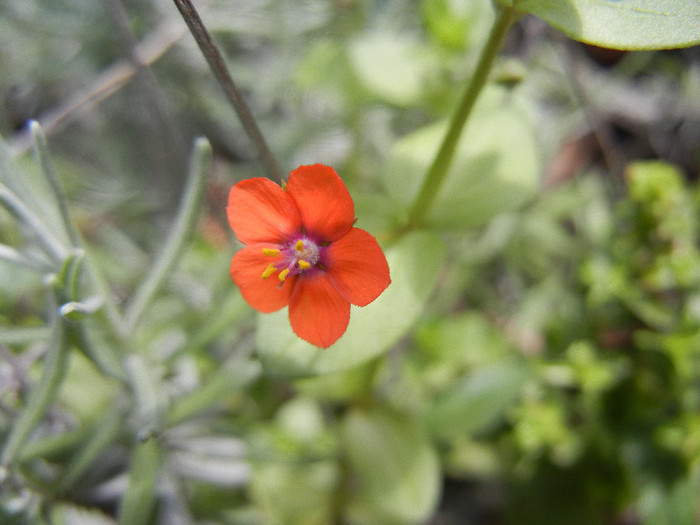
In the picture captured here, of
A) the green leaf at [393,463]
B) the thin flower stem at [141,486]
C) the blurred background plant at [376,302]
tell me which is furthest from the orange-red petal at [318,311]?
the green leaf at [393,463]

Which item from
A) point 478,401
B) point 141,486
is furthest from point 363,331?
point 478,401

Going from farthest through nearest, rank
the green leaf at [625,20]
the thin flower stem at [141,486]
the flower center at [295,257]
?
the thin flower stem at [141,486]
the flower center at [295,257]
the green leaf at [625,20]

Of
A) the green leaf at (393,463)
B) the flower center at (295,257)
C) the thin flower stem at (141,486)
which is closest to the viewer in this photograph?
the flower center at (295,257)

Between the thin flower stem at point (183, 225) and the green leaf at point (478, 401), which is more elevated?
the thin flower stem at point (183, 225)

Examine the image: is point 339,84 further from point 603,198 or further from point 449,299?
point 603,198

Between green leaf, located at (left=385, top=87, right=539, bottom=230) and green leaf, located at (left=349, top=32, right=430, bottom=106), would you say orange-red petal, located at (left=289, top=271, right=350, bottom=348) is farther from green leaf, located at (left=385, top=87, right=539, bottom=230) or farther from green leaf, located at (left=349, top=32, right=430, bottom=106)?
green leaf, located at (left=349, top=32, right=430, bottom=106)

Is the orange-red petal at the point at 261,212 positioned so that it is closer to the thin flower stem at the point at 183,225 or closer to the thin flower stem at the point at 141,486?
the thin flower stem at the point at 183,225

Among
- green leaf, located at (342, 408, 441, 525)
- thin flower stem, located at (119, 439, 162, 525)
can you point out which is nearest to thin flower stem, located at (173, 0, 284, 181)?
thin flower stem, located at (119, 439, 162, 525)
